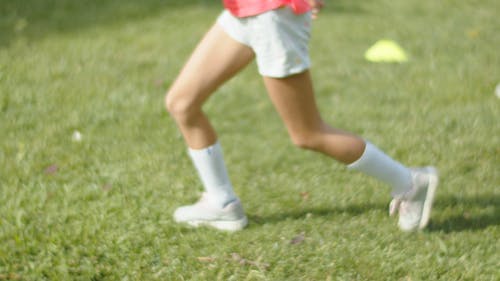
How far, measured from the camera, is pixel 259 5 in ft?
7.61

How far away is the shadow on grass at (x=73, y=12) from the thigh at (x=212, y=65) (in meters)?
3.35

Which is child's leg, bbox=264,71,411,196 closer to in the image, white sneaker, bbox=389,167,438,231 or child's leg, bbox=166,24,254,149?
white sneaker, bbox=389,167,438,231

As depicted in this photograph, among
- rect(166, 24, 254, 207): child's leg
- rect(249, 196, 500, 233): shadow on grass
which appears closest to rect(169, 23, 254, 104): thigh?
rect(166, 24, 254, 207): child's leg

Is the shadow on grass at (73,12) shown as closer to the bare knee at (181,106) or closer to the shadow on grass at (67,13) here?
the shadow on grass at (67,13)

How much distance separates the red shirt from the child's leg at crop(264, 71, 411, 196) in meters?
0.26

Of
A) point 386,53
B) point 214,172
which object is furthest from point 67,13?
point 214,172

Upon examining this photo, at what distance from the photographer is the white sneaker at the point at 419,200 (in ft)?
9.07

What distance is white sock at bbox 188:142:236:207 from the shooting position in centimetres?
279

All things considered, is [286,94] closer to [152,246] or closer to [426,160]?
[152,246]

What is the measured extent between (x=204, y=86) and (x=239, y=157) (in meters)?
1.18

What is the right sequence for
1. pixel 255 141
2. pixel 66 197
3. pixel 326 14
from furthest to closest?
pixel 326 14
pixel 255 141
pixel 66 197

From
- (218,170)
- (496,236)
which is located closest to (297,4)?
(218,170)

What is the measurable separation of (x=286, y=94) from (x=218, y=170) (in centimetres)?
57

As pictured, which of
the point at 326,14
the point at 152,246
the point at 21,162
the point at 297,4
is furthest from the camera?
the point at 326,14
